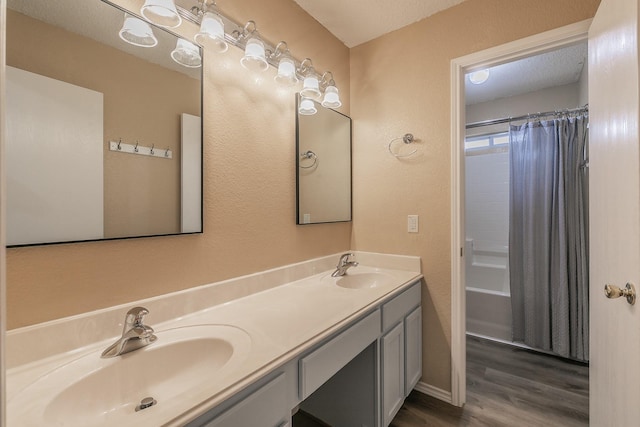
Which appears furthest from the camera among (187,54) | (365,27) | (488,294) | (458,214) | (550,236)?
(488,294)

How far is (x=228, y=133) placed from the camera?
53.1 inches

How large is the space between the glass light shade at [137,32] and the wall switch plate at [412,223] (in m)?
1.62

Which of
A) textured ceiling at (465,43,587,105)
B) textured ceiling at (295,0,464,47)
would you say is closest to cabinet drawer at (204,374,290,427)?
textured ceiling at (295,0,464,47)

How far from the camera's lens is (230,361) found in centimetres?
83

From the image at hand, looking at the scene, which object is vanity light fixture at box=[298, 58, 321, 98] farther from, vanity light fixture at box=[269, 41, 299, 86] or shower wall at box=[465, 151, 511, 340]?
shower wall at box=[465, 151, 511, 340]

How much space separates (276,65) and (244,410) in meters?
1.53

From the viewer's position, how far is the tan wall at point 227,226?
885 mm

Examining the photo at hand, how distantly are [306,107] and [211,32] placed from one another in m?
0.67

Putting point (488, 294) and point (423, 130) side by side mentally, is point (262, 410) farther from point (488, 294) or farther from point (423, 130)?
point (488, 294)

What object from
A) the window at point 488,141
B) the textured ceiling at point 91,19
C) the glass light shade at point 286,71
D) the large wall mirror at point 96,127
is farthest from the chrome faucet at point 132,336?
the window at point 488,141

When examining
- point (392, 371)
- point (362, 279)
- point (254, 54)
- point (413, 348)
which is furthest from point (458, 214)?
point (254, 54)

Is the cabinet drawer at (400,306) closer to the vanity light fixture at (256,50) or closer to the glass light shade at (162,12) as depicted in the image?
the vanity light fixture at (256,50)

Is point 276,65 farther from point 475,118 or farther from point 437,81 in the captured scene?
point 475,118

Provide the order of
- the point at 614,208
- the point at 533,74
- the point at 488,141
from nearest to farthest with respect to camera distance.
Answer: the point at 614,208, the point at 533,74, the point at 488,141
